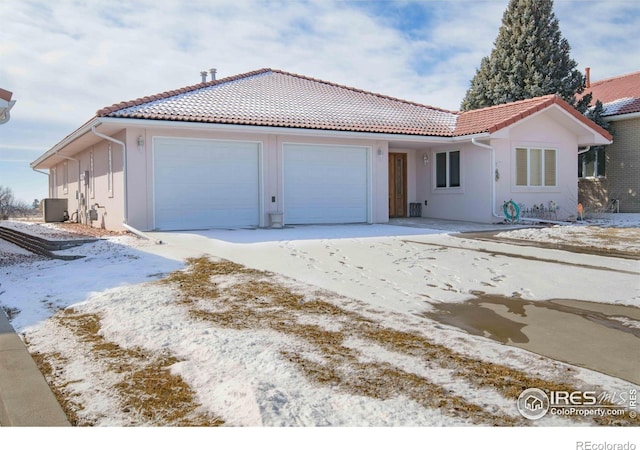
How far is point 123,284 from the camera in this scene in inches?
249

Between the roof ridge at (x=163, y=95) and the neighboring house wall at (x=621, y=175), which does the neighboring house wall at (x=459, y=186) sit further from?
the roof ridge at (x=163, y=95)

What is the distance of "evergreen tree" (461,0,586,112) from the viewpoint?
21797mm

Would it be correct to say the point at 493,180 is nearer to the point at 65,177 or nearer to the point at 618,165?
the point at 618,165

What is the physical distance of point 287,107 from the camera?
15.9 meters

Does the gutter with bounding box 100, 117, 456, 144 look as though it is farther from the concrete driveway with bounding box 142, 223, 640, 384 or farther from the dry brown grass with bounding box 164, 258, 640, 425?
the dry brown grass with bounding box 164, 258, 640, 425

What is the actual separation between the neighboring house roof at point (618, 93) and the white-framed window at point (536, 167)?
4942 millimetres

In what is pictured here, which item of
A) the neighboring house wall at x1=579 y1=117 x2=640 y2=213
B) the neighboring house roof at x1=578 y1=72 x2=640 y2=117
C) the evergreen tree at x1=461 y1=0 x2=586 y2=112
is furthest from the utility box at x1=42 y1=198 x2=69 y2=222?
the neighboring house roof at x1=578 y1=72 x2=640 y2=117

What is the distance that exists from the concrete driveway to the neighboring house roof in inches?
498

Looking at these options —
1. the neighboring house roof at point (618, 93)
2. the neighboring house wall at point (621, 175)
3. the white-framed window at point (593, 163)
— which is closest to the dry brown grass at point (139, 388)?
the neighboring house wall at point (621, 175)

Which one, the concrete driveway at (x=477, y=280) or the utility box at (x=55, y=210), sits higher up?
the utility box at (x=55, y=210)

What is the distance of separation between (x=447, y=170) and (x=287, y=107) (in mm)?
5870

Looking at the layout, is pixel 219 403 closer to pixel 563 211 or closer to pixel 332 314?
pixel 332 314

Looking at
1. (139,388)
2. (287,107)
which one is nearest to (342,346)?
(139,388)

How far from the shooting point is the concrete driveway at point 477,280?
4.23 meters
